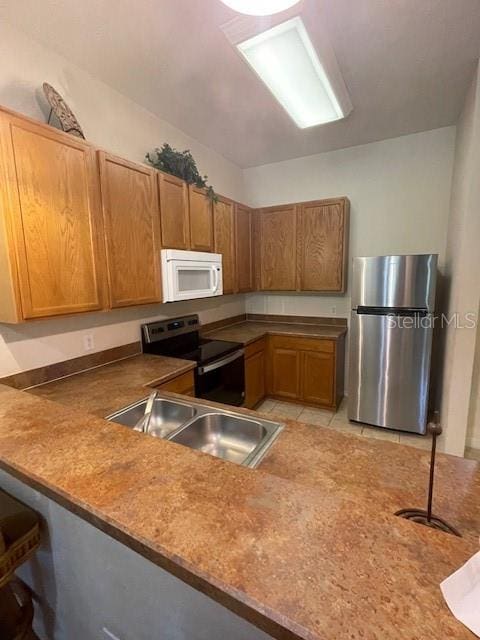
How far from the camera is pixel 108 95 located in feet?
7.05

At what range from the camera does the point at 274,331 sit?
3.46 m

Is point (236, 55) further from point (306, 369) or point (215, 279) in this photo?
point (306, 369)

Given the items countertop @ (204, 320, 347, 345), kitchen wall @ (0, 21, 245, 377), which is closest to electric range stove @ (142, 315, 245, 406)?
kitchen wall @ (0, 21, 245, 377)

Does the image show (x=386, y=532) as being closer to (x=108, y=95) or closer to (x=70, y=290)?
(x=70, y=290)

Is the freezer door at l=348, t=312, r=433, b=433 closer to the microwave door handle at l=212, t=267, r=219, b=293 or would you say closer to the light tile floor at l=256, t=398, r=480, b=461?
the light tile floor at l=256, t=398, r=480, b=461

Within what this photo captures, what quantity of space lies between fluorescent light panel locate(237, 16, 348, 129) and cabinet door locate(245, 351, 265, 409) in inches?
86.9

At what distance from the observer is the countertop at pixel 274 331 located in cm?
318

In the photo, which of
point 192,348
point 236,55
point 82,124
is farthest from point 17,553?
point 236,55

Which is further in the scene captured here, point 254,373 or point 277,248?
point 277,248

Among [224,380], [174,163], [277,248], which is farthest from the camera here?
[277,248]

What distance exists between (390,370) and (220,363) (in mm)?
1638

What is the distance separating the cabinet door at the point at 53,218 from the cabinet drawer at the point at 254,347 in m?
1.58

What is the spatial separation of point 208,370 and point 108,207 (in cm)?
133

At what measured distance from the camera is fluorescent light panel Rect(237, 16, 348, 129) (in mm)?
1510
